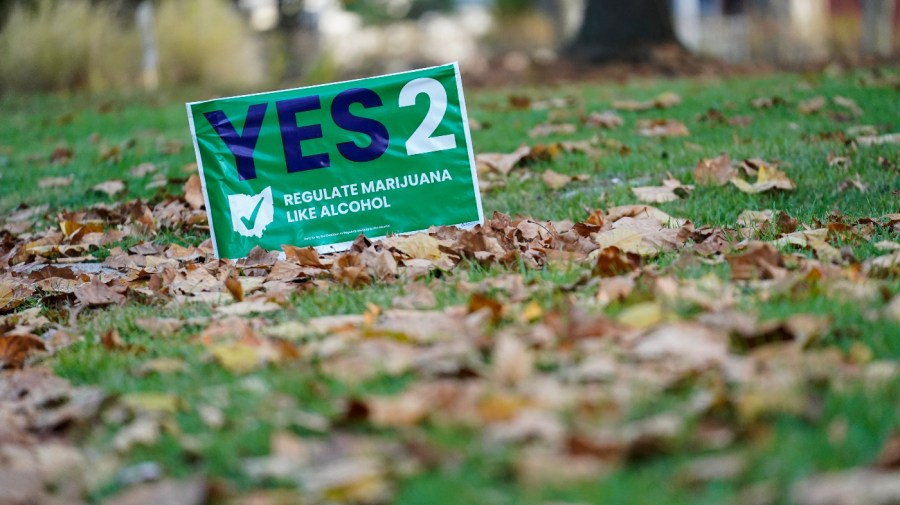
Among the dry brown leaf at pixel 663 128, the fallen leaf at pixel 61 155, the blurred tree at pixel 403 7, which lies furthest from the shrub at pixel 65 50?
the blurred tree at pixel 403 7

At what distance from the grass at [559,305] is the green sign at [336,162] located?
2.34 feet

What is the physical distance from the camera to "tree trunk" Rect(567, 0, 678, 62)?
47.0 ft

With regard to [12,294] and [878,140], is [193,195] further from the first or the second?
[878,140]

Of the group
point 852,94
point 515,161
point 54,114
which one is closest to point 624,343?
point 515,161

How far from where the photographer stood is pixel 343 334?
121 inches

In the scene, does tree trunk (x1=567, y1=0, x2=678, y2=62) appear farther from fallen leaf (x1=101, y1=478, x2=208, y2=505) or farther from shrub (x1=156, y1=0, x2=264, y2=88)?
fallen leaf (x1=101, y1=478, x2=208, y2=505)

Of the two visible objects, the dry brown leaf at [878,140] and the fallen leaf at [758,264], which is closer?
the fallen leaf at [758,264]

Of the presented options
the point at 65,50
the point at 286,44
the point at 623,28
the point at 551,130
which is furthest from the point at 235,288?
the point at 286,44

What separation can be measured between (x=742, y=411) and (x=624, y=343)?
0.52 meters

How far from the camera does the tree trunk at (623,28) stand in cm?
1432

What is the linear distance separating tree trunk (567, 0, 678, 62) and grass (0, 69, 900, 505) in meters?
5.70

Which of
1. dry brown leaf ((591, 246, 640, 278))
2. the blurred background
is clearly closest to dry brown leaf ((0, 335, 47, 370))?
dry brown leaf ((591, 246, 640, 278))

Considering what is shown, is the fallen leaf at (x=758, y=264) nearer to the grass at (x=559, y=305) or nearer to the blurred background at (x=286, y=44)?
the grass at (x=559, y=305)

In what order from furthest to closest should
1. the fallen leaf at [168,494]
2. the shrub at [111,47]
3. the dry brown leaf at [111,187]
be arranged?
the shrub at [111,47] < the dry brown leaf at [111,187] < the fallen leaf at [168,494]
